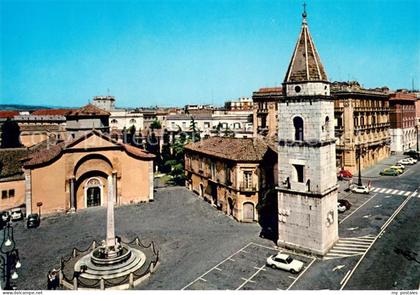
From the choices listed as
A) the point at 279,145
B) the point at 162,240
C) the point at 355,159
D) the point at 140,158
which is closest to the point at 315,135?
the point at 279,145

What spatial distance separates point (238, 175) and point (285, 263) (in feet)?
42.4

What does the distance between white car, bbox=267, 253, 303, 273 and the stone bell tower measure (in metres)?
2.63

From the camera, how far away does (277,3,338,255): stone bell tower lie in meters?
26.2

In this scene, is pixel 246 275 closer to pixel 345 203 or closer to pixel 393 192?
pixel 345 203

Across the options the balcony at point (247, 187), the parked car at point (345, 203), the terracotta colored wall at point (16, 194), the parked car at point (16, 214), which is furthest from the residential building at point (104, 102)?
the parked car at point (345, 203)

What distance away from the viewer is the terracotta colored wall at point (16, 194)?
1639 inches

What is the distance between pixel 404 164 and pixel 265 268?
47.8m

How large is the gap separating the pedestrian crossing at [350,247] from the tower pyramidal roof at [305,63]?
13.2m

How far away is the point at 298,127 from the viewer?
27922mm

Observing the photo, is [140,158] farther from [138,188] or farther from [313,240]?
[313,240]

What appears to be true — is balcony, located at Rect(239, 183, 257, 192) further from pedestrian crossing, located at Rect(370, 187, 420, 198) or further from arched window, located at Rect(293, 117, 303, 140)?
pedestrian crossing, located at Rect(370, 187, 420, 198)

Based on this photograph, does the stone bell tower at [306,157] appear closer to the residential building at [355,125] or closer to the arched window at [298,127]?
the arched window at [298,127]

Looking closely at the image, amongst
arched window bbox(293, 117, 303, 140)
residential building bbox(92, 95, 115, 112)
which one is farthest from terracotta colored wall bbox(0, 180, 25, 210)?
residential building bbox(92, 95, 115, 112)

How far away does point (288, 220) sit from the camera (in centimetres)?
2788
